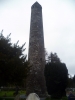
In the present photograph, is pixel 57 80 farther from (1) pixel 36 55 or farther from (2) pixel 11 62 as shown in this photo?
(2) pixel 11 62

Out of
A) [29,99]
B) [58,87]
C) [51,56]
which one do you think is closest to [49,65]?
[58,87]

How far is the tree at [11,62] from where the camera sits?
14219 mm

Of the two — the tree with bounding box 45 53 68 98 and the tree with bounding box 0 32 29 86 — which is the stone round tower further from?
the tree with bounding box 0 32 29 86

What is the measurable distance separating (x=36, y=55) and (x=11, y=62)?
11.6 meters

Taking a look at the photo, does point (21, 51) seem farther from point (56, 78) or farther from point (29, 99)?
point (29, 99)

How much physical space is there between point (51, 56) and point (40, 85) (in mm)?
14677

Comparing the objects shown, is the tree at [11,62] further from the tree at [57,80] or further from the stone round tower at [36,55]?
the stone round tower at [36,55]

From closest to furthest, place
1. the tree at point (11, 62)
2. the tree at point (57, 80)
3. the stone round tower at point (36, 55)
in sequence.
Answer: the tree at point (11, 62) → the tree at point (57, 80) → the stone round tower at point (36, 55)

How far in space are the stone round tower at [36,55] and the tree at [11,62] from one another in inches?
341

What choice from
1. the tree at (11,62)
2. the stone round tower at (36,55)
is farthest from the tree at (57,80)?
the tree at (11,62)

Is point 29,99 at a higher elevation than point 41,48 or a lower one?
lower

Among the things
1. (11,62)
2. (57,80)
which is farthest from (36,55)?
(11,62)

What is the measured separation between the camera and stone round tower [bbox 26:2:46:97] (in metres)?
24.9

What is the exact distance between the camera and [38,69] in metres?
25.3
